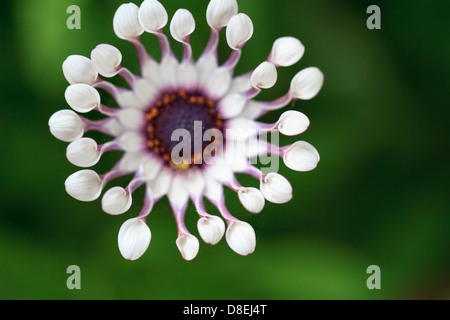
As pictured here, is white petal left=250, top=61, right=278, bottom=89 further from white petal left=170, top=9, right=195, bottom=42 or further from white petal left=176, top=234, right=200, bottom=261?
white petal left=176, top=234, right=200, bottom=261

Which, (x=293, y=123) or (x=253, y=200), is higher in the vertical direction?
(x=293, y=123)

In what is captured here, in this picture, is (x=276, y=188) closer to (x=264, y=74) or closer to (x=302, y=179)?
(x=264, y=74)

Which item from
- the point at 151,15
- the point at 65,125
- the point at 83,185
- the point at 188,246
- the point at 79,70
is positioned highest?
the point at 151,15

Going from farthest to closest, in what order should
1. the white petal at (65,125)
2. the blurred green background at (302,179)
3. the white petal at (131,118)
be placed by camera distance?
the blurred green background at (302,179)
the white petal at (131,118)
the white petal at (65,125)

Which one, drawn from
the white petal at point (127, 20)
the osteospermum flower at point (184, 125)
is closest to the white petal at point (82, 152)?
the osteospermum flower at point (184, 125)

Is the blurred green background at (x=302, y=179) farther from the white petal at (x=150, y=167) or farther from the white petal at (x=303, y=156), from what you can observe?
the white petal at (x=303, y=156)

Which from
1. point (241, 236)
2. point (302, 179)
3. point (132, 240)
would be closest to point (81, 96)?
point (132, 240)

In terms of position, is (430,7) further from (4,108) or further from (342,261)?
(4,108)
